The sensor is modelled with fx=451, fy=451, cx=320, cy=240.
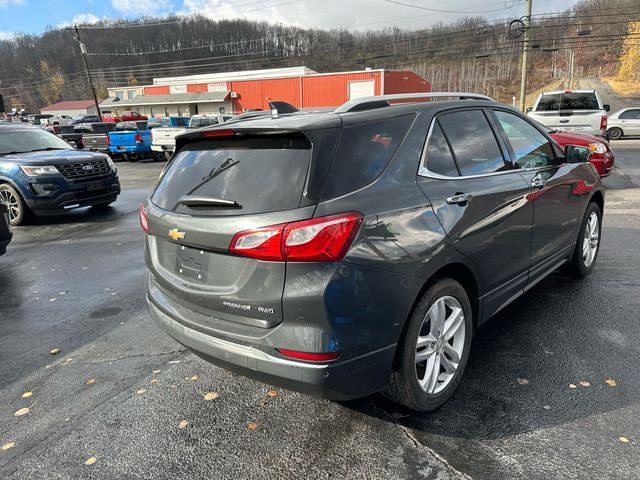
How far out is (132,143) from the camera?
20.6 meters

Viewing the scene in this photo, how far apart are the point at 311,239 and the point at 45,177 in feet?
25.5

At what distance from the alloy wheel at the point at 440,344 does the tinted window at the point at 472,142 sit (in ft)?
2.95

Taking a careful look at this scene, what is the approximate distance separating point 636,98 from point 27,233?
66162 mm

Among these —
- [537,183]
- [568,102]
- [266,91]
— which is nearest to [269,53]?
[266,91]

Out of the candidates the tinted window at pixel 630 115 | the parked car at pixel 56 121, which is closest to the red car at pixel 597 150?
the tinted window at pixel 630 115

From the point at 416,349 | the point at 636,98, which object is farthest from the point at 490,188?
the point at 636,98

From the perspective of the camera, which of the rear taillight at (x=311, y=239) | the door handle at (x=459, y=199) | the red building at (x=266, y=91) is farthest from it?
the red building at (x=266, y=91)

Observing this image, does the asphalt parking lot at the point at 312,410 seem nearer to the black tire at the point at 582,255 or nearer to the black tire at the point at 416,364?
the black tire at the point at 416,364

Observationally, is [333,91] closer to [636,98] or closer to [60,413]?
[636,98]

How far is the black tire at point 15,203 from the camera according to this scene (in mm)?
8242

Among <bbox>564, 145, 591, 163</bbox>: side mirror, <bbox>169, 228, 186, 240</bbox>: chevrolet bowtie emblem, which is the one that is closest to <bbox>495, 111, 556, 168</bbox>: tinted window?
<bbox>564, 145, 591, 163</bbox>: side mirror

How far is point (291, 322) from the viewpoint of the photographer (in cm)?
215

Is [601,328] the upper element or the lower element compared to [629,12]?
lower

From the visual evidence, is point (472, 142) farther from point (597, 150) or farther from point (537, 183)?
point (597, 150)
